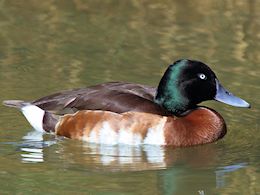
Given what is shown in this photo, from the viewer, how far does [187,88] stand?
10.9 m

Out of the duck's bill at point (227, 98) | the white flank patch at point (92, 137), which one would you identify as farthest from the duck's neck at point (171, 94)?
the white flank patch at point (92, 137)

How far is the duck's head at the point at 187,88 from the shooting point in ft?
35.6

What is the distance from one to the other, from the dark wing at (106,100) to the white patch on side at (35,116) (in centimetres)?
7

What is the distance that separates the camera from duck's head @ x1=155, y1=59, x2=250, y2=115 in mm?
10836

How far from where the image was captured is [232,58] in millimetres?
13984

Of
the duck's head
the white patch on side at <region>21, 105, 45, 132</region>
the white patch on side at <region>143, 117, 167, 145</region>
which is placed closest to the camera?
the white patch on side at <region>143, 117, 167, 145</region>

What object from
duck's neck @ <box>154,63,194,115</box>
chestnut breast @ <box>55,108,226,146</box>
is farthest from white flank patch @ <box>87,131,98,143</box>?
duck's neck @ <box>154,63,194,115</box>

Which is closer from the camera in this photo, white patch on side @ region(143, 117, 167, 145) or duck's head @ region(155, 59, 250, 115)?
white patch on side @ region(143, 117, 167, 145)

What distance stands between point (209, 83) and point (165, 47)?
3.59 m

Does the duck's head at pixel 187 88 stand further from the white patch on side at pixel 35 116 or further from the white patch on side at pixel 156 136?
the white patch on side at pixel 35 116

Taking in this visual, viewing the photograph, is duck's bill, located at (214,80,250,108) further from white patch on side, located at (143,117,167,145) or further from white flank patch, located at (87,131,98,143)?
white flank patch, located at (87,131,98,143)

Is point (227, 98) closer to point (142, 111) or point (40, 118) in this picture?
point (142, 111)

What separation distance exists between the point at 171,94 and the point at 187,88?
18 centimetres

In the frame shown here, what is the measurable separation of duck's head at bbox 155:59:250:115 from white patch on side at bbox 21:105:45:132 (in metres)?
1.21
